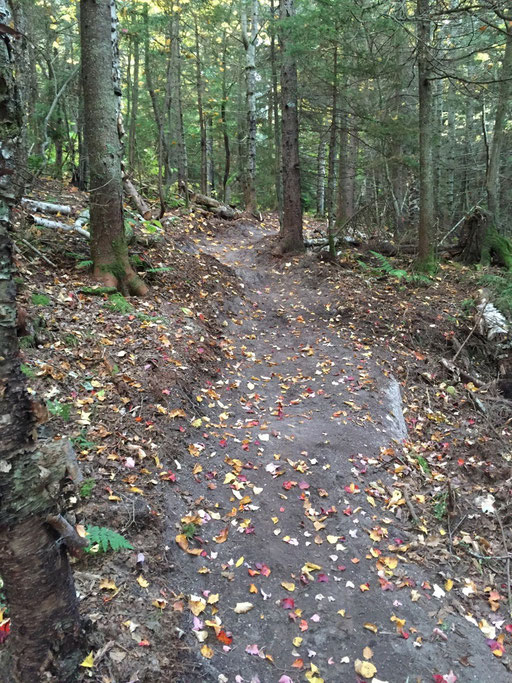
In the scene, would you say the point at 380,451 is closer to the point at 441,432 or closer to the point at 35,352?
the point at 441,432

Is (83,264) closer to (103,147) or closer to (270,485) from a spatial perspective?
(103,147)

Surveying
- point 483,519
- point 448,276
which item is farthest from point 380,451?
point 448,276

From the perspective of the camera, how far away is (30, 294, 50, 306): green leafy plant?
17.8 ft

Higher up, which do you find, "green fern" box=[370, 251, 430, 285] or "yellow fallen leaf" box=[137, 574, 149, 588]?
"green fern" box=[370, 251, 430, 285]

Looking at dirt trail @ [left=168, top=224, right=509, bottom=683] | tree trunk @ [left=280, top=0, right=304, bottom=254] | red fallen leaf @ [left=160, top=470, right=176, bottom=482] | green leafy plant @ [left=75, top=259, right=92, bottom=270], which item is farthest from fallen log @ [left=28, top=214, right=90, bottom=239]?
tree trunk @ [left=280, top=0, right=304, bottom=254]

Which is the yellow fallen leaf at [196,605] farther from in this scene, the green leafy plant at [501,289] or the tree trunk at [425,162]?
the tree trunk at [425,162]

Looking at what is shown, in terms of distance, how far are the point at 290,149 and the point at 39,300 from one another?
7.59 m

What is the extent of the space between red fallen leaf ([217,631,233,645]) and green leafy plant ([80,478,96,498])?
1402 mm

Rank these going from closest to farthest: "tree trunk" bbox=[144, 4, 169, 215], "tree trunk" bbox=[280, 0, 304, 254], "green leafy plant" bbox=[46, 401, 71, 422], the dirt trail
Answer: the dirt trail < "green leafy plant" bbox=[46, 401, 71, 422] < "tree trunk" bbox=[144, 4, 169, 215] < "tree trunk" bbox=[280, 0, 304, 254]

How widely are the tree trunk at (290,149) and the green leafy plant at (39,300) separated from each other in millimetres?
6865

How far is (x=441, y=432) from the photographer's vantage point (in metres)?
6.13

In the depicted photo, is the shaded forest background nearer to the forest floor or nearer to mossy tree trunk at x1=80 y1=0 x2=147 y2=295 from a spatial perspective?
mossy tree trunk at x1=80 y1=0 x2=147 y2=295

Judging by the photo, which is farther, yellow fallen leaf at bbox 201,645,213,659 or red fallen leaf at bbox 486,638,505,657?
red fallen leaf at bbox 486,638,505,657

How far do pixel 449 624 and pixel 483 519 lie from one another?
5.29 ft
